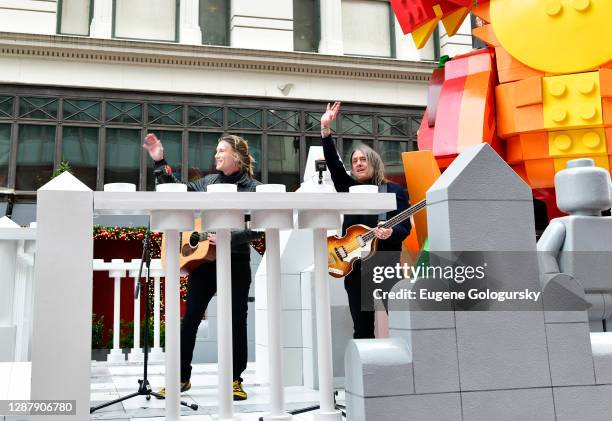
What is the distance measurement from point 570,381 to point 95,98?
42.8 feet

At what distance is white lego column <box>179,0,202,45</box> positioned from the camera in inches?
582

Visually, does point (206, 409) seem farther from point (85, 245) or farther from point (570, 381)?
point (570, 381)

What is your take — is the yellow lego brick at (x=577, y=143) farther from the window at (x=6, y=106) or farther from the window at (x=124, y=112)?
the window at (x=6, y=106)

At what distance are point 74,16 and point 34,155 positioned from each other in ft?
11.6

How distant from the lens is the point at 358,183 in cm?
482

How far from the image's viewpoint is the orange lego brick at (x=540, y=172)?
537cm

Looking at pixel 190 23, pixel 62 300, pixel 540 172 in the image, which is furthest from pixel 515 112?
pixel 190 23

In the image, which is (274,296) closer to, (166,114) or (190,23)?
(166,114)

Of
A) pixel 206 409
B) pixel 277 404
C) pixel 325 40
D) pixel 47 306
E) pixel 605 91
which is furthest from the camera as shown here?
pixel 325 40

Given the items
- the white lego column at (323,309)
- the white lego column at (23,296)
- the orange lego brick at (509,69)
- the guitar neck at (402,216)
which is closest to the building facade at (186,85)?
the white lego column at (23,296)

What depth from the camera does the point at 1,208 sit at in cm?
1321

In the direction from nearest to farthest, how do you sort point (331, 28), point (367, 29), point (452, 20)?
point (452, 20) < point (331, 28) < point (367, 29)

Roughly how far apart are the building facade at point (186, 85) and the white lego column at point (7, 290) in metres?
7.77

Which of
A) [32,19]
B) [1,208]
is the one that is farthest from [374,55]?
[1,208]
